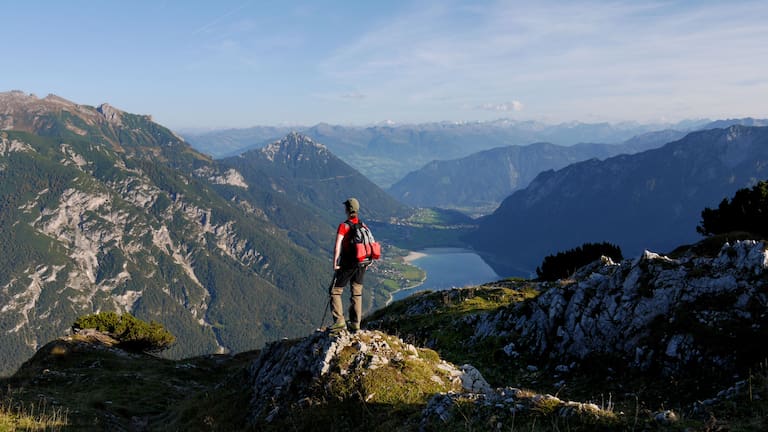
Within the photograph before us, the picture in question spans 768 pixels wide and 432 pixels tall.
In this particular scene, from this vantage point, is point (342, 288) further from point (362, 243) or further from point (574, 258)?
point (574, 258)

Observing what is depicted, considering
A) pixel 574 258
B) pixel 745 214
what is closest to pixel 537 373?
pixel 574 258

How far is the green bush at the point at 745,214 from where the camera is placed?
44.7 meters

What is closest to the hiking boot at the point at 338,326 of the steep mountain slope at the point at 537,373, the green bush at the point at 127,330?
the steep mountain slope at the point at 537,373

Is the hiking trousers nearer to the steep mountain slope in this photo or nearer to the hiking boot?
the hiking boot

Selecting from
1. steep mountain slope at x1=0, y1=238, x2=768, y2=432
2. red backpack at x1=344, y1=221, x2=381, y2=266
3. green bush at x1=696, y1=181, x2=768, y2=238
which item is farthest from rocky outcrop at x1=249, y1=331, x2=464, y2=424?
green bush at x1=696, y1=181, x2=768, y2=238

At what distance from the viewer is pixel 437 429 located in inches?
433

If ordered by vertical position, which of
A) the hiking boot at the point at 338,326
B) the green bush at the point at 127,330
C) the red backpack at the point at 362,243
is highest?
the red backpack at the point at 362,243

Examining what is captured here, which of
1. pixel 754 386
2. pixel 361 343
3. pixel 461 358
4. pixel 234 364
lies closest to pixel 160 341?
pixel 234 364

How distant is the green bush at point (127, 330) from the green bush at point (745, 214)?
208 feet

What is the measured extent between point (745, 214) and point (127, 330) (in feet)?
A: 228

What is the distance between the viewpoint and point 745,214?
46.9m

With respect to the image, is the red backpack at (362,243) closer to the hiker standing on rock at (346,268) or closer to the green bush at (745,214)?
the hiker standing on rock at (346,268)

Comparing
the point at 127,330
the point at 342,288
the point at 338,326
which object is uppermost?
the point at 342,288

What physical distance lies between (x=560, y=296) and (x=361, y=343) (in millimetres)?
12619
